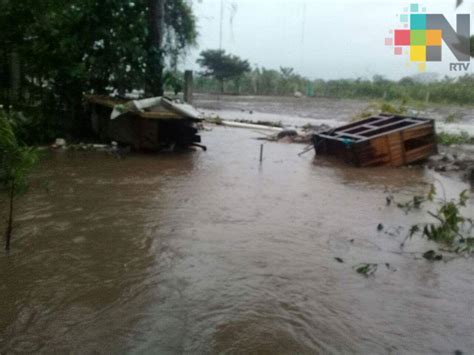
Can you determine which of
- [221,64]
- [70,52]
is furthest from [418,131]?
[221,64]

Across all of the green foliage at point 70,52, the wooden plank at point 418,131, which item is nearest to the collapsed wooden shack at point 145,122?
the green foliage at point 70,52

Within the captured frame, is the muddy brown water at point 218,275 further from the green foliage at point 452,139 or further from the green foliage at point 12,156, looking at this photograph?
the green foliage at point 452,139

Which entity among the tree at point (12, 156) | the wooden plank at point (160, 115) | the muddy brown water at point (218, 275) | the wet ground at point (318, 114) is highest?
the wet ground at point (318, 114)

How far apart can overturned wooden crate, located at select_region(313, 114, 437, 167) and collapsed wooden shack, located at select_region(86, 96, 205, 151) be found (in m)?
3.01

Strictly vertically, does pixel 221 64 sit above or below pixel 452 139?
above

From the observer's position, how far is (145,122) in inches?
382

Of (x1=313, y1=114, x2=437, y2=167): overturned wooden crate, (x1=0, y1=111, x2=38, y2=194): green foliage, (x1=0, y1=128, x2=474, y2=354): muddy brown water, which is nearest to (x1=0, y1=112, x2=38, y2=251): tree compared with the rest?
(x1=0, y1=111, x2=38, y2=194): green foliage

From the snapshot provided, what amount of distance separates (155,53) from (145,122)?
2.48m

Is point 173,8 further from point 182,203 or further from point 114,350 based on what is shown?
point 114,350

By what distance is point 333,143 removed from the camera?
10.3 metres

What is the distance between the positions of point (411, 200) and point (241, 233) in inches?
125

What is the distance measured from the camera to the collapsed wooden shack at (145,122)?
945cm

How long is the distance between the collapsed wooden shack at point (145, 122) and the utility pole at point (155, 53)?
122 cm

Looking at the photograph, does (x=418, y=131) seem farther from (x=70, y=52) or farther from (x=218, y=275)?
(x=70, y=52)
